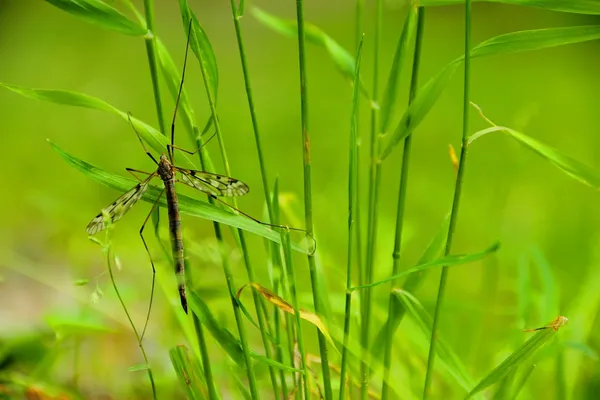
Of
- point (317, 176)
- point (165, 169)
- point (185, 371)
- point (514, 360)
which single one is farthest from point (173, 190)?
point (317, 176)

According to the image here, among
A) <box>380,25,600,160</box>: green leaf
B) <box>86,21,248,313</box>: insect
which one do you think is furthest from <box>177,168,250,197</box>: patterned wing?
<box>380,25,600,160</box>: green leaf

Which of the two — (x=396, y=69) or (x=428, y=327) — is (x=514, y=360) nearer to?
(x=428, y=327)

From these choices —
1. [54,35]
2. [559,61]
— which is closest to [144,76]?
[54,35]

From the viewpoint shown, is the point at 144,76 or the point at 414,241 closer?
Answer: the point at 414,241

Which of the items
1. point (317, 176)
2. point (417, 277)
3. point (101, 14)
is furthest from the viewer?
point (317, 176)

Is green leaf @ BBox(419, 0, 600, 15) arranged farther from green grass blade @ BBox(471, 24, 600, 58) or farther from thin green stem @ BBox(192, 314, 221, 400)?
thin green stem @ BBox(192, 314, 221, 400)

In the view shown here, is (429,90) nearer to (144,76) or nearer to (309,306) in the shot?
(309,306)
